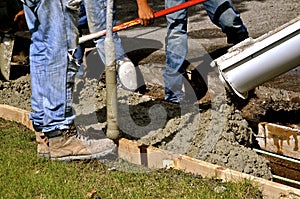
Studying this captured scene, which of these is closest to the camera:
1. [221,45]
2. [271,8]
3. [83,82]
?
[83,82]

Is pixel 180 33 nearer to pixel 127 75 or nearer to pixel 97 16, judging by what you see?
pixel 127 75

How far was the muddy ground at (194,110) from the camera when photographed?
4.96m

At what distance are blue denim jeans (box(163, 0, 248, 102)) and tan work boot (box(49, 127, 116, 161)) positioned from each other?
1.46 m

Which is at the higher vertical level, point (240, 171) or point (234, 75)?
point (234, 75)

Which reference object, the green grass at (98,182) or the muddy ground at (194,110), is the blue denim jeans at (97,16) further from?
the green grass at (98,182)

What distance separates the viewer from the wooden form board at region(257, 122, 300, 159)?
16.5ft

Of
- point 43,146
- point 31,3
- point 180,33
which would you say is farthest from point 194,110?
point 31,3

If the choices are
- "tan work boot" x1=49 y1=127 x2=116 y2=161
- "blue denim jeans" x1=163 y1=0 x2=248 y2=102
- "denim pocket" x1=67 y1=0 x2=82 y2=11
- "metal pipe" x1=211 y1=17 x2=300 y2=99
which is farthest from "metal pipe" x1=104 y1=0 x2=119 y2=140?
"blue denim jeans" x1=163 y1=0 x2=248 y2=102

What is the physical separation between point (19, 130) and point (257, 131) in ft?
6.52

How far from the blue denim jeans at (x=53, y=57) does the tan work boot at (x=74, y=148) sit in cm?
9

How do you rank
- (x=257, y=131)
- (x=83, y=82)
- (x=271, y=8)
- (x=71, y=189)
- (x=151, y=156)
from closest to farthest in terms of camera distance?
1. (x=71, y=189)
2. (x=151, y=156)
3. (x=257, y=131)
4. (x=83, y=82)
5. (x=271, y=8)

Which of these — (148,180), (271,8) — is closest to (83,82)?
(148,180)

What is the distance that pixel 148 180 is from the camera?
4508 millimetres

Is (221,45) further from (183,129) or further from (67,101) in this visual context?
(67,101)
